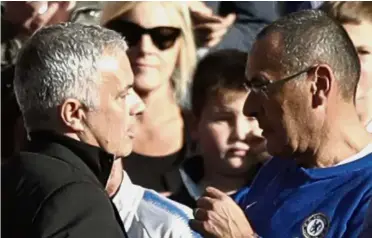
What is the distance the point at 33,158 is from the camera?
3.45 metres

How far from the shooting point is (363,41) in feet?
13.9

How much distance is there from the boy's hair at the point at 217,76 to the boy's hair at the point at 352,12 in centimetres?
59

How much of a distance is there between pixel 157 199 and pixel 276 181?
21.2 inches

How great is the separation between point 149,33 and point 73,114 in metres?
1.35

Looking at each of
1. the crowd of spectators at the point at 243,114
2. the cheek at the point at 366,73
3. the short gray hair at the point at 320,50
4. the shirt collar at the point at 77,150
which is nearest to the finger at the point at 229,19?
the crowd of spectators at the point at 243,114

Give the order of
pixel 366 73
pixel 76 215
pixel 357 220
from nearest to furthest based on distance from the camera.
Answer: pixel 76 215 → pixel 357 220 → pixel 366 73

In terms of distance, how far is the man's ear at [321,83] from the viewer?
3.65 m

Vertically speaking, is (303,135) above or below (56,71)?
below

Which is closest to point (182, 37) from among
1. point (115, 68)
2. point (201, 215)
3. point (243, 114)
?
point (243, 114)

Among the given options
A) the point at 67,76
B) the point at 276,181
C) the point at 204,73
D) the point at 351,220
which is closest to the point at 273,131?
the point at 276,181

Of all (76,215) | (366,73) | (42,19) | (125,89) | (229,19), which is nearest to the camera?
(76,215)

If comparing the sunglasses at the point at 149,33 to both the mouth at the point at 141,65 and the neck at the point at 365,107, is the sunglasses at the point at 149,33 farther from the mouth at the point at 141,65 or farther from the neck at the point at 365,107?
the neck at the point at 365,107

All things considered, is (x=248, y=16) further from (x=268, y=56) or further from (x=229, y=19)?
(x=268, y=56)

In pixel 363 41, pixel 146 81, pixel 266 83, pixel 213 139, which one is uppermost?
pixel 266 83
